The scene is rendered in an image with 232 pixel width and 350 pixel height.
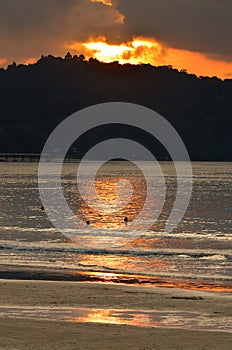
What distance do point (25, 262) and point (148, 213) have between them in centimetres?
5825

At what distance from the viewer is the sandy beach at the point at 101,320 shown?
74.2 ft

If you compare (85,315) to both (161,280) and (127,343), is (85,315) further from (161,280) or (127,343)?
(161,280)

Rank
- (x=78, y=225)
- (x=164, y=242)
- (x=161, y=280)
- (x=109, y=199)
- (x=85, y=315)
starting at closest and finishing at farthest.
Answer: (x=85, y=315)
(x=161, y=280)
(x=164, y=242)
(x=78, y=225)
(x=109, y=199)

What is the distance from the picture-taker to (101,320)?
26250mm

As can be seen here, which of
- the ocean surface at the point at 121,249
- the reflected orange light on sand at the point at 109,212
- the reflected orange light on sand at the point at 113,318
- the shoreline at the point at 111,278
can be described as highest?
the reflected orange light on sand at the point at 113,318

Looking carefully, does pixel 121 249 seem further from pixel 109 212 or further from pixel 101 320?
pixel 109 212

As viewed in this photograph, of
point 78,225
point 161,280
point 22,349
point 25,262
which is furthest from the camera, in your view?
point 78,225

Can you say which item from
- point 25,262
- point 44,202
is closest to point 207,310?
point 25,262

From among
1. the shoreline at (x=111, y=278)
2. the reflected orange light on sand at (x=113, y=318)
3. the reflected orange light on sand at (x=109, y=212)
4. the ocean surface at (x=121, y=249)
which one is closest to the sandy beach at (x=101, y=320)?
the reflected orange light on sand at (x=113, y=318)

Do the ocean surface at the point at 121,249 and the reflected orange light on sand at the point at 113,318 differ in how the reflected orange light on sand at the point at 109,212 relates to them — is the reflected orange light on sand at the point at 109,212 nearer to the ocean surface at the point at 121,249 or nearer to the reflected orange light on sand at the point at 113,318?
the ocean surface at the point at 121,249

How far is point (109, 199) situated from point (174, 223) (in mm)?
49483

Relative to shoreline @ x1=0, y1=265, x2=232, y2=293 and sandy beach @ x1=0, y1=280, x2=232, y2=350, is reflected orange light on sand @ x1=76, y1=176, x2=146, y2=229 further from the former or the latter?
sandy beach @ x1=0, y1=280, x2=232, y2=350

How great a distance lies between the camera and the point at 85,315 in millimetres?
27203

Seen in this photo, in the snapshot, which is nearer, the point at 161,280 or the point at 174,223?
the point at 161,280
